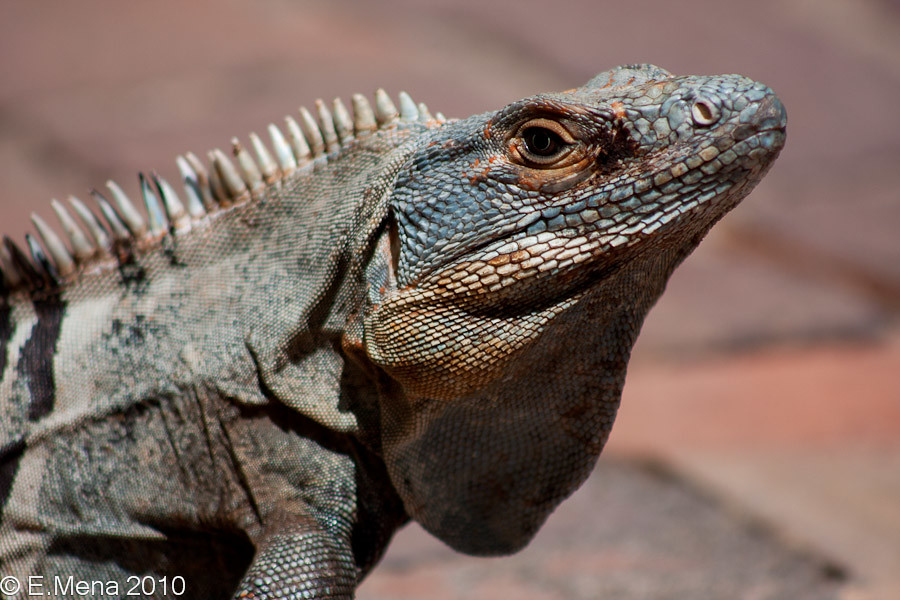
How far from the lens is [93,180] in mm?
8320

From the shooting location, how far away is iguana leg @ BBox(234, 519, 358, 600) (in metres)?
2.33

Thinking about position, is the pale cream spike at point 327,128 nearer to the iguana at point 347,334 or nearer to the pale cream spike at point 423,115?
the iguana at point 347,334

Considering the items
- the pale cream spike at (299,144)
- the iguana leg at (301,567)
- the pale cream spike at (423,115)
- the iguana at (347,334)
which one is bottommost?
the iguana leg at (301,567)

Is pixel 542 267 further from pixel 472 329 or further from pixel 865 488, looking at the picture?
pixel 865 488

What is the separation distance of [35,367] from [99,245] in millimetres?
411

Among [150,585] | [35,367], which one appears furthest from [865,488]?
[35,367]

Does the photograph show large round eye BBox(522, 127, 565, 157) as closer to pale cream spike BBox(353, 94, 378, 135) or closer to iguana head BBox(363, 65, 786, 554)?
iguana head BBox(363, 65, 786, 554)

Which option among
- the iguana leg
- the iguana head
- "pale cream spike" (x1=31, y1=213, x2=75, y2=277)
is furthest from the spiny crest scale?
the iguana leg

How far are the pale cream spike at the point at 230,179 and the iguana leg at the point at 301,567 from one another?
1.00 metres

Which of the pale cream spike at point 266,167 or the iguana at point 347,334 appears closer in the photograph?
the iguana at point 347,334

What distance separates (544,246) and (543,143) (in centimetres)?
27

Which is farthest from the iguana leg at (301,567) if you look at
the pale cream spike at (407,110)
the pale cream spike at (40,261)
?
the pale cream spike at (407,110)

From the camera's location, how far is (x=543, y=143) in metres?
2.34

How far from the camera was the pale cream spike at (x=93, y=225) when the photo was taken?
2855 mm
